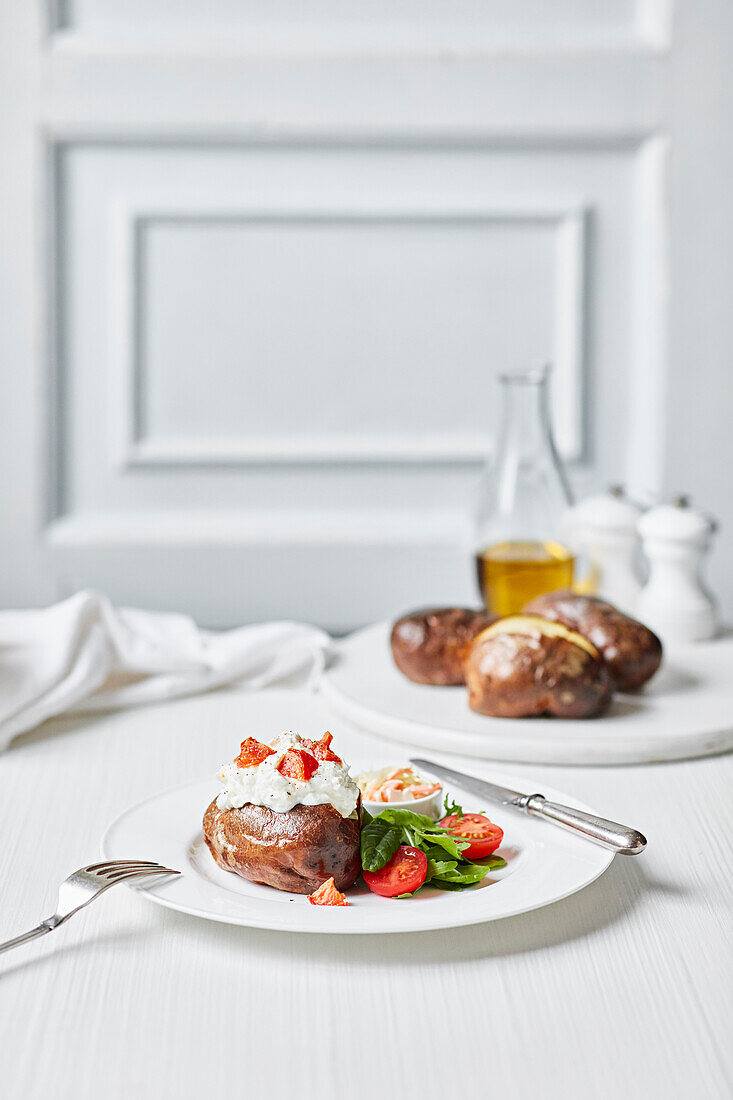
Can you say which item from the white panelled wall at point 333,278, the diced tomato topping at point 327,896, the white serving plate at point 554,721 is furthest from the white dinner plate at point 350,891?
the white panelled wall at point 333,278

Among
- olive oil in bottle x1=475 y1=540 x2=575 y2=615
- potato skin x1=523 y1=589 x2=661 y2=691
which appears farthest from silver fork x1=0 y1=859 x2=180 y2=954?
olive oil in bottle x1=475 y1=540 x2=575 y2=615

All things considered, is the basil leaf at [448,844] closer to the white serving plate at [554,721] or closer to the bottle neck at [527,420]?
the white serving plate at [554,721]

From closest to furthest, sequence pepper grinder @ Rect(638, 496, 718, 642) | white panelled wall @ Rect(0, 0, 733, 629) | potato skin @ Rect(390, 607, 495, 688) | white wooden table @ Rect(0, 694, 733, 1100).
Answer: white wooden table @ Rect(0, 694, 733, 1100), potato skin @ Rect(390, 607, 495, 688), pepper grinder @ Rect(638, 496, 718, 642), white panelled wall @ Rect(0, 0, 733, 629)

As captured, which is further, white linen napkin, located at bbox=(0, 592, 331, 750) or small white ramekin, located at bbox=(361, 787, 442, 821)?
white linen napkin, located at bbox=(0, 592, 331, 750)

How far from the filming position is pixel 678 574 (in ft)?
4.07

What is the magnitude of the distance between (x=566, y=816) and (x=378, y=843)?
12 centimetres

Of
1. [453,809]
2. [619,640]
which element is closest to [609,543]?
[619,640]

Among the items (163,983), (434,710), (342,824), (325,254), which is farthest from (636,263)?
(163,983)

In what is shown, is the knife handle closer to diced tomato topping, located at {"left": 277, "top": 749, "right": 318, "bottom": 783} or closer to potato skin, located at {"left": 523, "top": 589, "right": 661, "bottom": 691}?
diced tomato topping, located at {"left": 277, "top": 749, "right": 318, "bottom": 783}

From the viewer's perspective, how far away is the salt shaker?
1269mm

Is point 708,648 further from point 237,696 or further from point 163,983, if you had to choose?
point 163,983

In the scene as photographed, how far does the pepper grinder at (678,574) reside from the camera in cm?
122

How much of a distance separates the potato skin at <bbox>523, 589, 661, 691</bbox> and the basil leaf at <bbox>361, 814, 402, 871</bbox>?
38cm

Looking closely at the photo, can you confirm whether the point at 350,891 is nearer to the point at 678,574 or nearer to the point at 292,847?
the point at 292,847
